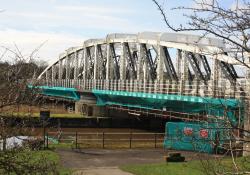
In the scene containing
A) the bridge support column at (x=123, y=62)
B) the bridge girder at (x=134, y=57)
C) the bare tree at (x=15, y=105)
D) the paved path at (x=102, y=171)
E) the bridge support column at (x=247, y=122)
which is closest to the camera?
the bridge support column at (x=247, y=122)

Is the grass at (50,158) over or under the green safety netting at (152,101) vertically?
under

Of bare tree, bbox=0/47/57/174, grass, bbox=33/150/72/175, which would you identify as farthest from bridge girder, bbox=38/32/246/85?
bare tree, bbox=0/47/57/174

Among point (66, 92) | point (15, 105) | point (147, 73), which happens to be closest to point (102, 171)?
point (15, 105)

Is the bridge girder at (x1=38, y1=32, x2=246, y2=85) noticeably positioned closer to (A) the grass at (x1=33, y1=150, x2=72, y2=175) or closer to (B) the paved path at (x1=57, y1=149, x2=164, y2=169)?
(B) the paved path at (x1=57, y1=149, x2=164, y2=169)

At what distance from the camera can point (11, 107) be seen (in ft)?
21.9

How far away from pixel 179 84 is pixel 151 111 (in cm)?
808

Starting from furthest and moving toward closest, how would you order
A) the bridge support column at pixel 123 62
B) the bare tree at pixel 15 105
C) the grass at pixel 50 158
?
the bridge support column at pixel 123 62 → the grass at pixel 50 158 → the bare tree at pixel 15 105

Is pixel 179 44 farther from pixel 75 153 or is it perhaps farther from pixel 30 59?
pixel 30 59

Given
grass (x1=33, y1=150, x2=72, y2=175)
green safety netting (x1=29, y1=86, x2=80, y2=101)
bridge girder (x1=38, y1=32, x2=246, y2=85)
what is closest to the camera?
grass (x1=33, y1=150, x2=72, y2=175)

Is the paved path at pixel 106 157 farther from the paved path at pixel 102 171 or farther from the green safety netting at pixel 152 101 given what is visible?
the green safety netting at pixel 152 101

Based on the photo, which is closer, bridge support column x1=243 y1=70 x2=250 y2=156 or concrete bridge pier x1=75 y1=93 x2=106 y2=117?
bridge support column x1=243 y1=70 x2=250 y2=156

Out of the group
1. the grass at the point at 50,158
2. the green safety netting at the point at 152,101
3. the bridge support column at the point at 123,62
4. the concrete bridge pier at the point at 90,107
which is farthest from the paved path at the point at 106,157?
→ the bridge support column at the point at 123,62

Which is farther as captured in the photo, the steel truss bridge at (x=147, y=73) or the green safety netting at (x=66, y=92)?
the green safety netting at (x=66, y=92)

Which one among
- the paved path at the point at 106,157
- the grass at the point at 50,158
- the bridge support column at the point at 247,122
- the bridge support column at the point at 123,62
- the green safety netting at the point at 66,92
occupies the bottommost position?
the paved path at the point at 106,157
